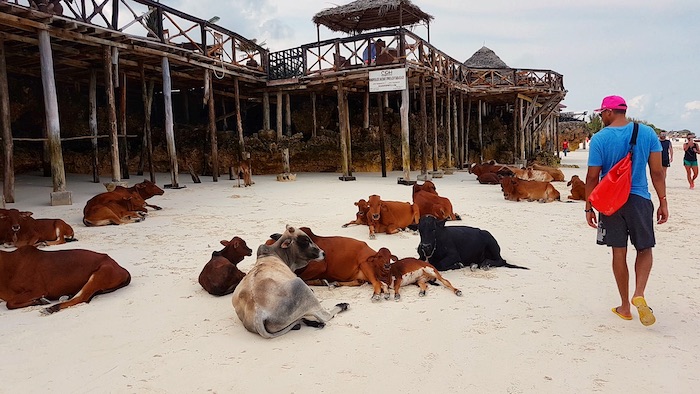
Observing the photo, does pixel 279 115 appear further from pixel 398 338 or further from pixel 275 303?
pixel 398 338

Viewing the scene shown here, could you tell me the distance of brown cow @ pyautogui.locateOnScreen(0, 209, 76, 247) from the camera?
7.34m

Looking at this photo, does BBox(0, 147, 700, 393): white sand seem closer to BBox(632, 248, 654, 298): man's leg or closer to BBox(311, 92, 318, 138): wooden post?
BBox(632, 248, 654, 298): man's leg

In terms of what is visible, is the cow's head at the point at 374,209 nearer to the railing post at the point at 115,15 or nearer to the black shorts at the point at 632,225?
the black shorts at the point at 632,225

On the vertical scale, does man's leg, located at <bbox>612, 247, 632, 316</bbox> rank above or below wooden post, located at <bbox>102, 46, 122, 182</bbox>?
below

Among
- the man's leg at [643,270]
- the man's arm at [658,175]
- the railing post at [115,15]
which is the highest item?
the railing post at [115,15]

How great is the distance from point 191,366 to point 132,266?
333 cm

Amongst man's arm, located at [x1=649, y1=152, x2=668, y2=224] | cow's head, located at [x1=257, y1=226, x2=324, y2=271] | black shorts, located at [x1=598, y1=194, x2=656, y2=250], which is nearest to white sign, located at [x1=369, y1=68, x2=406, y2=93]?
cow's head, located at [x1=257, y1=226, x2=324, y2=271]

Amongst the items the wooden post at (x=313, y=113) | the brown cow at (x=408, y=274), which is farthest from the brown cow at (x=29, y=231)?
the wooden post at (x=313, y=113)

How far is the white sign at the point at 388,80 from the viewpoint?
647 inches

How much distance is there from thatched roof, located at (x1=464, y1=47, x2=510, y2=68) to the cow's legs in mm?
27995

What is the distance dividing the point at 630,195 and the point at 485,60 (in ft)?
92.9

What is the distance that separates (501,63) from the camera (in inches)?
1180

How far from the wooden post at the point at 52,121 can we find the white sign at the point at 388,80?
9.70m

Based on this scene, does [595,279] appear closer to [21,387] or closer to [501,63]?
[21,387]
